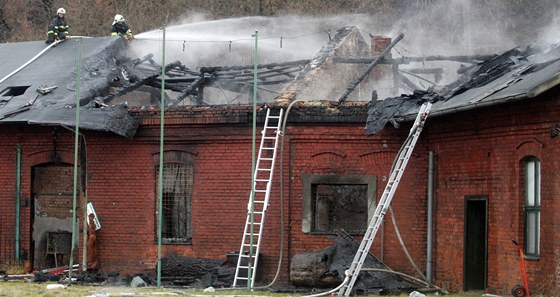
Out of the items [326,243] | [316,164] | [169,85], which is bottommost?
[326,243]

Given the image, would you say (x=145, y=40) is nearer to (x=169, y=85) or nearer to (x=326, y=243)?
(x=169, y=85)

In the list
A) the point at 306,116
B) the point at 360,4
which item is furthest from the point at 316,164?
the point at 360,4

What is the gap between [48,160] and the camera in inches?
933

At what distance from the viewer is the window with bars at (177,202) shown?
2256cm

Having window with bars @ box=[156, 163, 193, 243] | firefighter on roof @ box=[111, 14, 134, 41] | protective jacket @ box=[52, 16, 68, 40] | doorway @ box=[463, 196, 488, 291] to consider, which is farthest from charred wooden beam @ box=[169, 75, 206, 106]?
doorway @ box=[463, 196, 488, 291]

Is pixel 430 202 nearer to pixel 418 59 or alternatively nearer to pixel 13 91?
pixel 418 59

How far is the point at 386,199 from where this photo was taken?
1914 centimetres

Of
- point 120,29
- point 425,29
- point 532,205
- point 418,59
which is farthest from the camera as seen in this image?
point 425,29

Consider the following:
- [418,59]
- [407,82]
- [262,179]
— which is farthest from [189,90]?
[418,59]

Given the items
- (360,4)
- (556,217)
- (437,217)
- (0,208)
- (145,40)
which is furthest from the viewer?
(360,4)

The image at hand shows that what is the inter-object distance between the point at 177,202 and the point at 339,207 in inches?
137

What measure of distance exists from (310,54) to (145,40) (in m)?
4.18

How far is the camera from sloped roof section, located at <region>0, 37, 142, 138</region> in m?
22.3

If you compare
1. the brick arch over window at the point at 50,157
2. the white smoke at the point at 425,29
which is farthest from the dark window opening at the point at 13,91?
the white smoke at the point at 425,29
